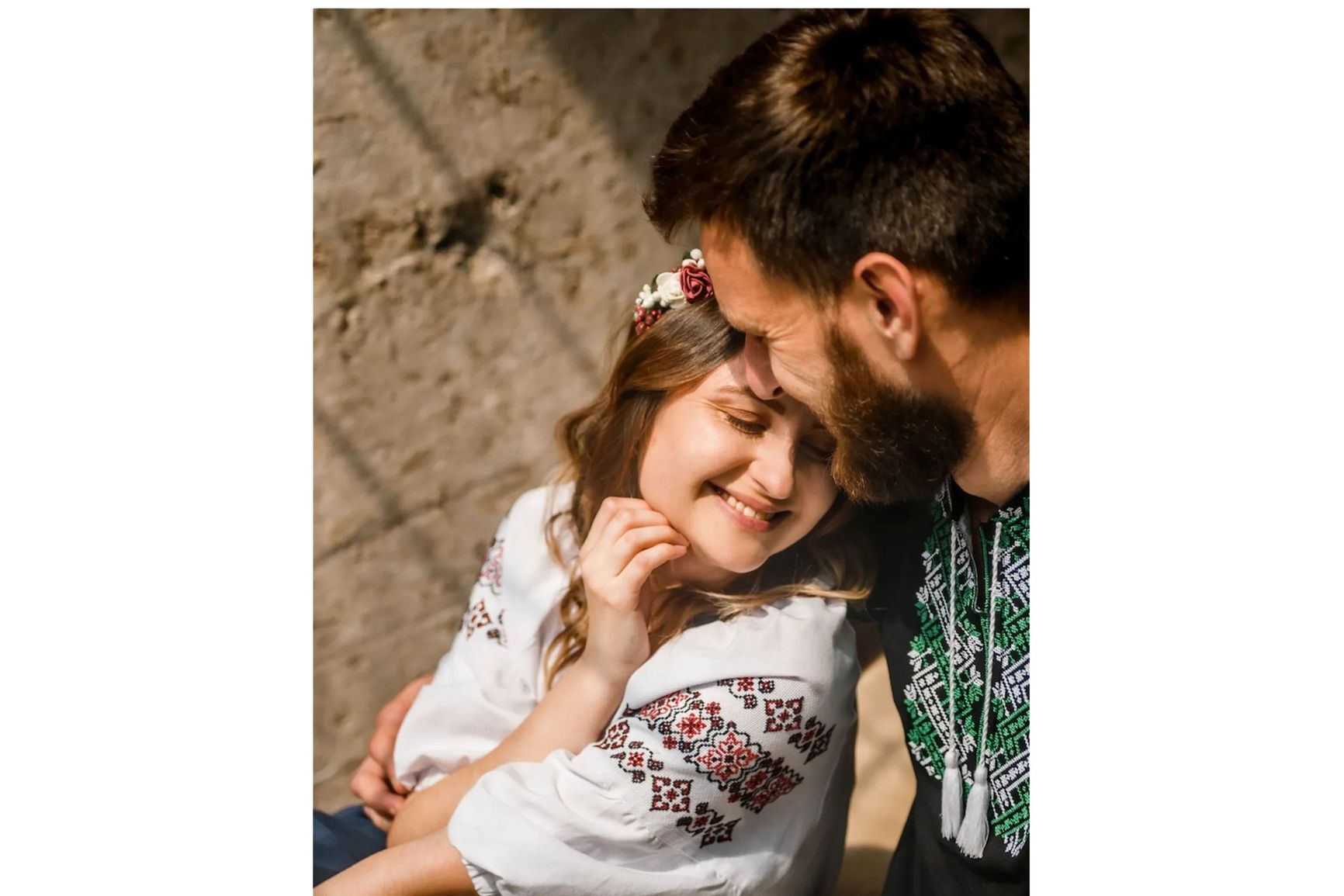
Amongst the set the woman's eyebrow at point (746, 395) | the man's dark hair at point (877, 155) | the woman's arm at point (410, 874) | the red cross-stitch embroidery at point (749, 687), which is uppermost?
the man's dark hair at point (877, 155)

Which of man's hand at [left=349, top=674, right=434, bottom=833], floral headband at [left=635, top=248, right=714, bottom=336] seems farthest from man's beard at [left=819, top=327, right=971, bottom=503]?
man's hand at [left=349, top=674, right=434, bottom=833]

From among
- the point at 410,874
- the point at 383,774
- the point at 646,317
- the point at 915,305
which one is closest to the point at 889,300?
the point at 915,305

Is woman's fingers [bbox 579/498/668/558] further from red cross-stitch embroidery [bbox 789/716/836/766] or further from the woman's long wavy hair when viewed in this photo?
red cross-stitch embroidery [bbox 789/716/836/766]

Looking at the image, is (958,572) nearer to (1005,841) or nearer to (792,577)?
(792,577)

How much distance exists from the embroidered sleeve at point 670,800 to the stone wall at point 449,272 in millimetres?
474

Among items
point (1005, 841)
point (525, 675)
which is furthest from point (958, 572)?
point (525, 675)

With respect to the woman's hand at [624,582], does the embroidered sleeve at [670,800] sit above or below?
below

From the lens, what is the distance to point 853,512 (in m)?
1.36

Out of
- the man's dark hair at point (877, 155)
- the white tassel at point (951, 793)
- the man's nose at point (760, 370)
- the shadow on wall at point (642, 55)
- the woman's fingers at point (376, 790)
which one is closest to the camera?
the man's dark hair at point (877, 155)

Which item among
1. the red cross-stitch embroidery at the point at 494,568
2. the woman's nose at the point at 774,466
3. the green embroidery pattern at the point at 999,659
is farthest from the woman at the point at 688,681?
the red cross-stitch embroidery at the point at 494,568

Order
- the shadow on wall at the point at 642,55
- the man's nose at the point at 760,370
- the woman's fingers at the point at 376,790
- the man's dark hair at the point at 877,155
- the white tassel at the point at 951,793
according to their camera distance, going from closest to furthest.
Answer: the man's dark hair at the point at 877,155
the man's nose at the point at 760,370
the white tassel at the point at 951,793
the shadow on wall at the point at 642,55
the woman's fingers at the point at 376,790

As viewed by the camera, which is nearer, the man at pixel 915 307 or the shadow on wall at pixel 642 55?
the man at pixel 915 307

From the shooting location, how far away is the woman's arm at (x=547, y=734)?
142 cm

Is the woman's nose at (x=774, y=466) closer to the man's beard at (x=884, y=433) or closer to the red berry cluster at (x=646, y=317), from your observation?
the man's beard at (x=884, y=433)
